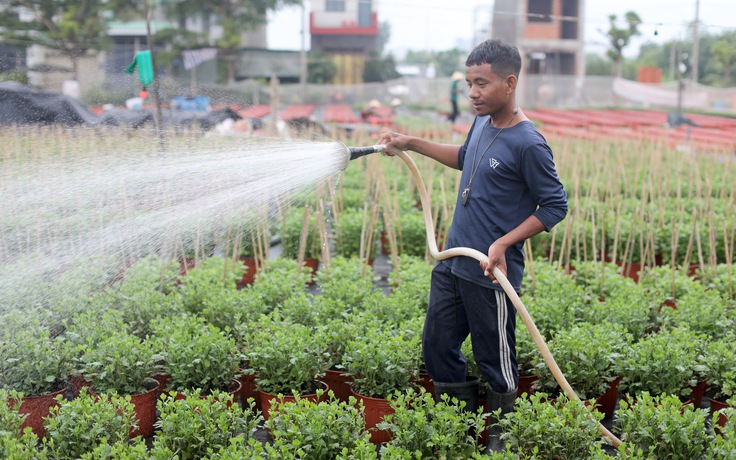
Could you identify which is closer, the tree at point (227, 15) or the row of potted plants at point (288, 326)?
the row of potted plants at point (288, 326)

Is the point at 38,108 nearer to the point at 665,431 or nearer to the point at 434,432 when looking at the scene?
the point at 434,432

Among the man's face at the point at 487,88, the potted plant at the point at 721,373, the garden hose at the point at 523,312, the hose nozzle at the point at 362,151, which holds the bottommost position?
the potted plant at the point at 721,373

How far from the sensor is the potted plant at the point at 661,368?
3.85 m

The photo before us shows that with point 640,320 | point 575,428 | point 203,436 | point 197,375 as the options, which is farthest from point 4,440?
point 640,320

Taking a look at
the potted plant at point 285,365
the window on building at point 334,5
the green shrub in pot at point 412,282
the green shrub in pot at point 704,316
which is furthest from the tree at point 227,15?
the potted plant at point 285,365

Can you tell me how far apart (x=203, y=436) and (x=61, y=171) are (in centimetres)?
365

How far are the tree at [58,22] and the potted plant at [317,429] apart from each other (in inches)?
1049

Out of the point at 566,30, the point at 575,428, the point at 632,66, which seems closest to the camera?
the point at 575,428

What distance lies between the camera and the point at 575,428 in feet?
10.2

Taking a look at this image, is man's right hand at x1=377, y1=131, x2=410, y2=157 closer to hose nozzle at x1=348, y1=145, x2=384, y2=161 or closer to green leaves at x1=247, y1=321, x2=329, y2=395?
hose nozzle at x1=348, y1=145, x2=384, y2=161

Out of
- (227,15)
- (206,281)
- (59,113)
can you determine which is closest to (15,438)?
(206,281)

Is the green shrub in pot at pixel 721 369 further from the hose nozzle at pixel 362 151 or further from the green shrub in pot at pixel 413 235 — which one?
the green shrub in pot at pixel 413 235

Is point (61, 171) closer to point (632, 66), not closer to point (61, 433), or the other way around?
point (61, 433)

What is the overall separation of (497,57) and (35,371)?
8.98ft
